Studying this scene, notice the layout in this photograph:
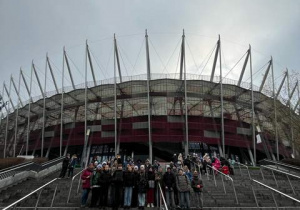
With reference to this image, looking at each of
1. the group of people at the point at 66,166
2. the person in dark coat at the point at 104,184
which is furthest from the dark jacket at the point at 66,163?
the person in dark coat at the point at 104,184

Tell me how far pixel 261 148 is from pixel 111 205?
37.9m

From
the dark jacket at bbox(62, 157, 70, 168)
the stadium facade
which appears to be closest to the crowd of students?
the dark jacket at bbox(62, 157, 70, 168)

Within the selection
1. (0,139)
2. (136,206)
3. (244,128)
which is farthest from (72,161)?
(0,139)

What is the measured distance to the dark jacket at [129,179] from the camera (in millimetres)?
12742

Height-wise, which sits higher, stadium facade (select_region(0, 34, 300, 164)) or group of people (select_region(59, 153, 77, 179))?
stadium facade (select_region(0, 34, 300, 164))

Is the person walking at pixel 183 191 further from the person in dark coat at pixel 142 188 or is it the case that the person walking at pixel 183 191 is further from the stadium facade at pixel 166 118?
the stadium facade at pixel 166 118

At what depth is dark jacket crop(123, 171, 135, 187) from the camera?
1274 centimetres

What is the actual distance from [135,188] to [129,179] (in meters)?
0.57

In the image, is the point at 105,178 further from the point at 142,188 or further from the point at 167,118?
the point at 167,118

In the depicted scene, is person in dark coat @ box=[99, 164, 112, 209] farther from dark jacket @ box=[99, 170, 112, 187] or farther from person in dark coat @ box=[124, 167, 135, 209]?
person in dark coat @ box=[124, 167, 135, 209]

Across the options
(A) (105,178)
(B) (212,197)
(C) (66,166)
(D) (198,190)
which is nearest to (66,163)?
(C) (66,166)

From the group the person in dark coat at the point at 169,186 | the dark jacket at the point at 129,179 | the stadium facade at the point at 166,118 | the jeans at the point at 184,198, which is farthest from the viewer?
the stadium facade at the point at 166,118

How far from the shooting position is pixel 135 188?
13117mm

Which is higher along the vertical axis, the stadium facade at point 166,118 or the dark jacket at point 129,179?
the stadium facade at point 166,118
